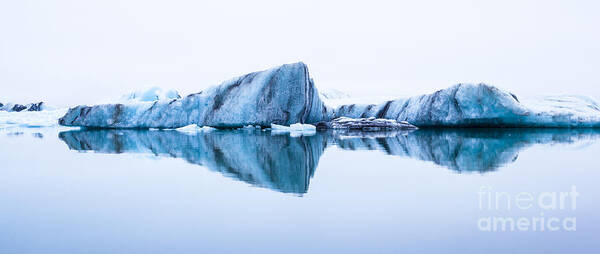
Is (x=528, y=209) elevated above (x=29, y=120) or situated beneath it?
elevated above

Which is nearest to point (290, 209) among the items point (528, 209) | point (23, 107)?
point (528, 209)

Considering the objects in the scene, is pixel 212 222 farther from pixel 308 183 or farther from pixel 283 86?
pixel 283 86

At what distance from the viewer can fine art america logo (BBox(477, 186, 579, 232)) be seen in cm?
142

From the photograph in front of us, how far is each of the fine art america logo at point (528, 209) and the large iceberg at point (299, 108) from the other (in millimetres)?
10474

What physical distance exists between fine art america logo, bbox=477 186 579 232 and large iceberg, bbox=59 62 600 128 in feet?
34.4

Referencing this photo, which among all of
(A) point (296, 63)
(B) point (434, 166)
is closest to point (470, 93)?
(A) point (296, 63)

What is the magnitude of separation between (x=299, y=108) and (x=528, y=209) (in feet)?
35.7

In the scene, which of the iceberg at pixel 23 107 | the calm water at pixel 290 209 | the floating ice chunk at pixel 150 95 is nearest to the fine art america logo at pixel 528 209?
the calm water at pixel 290 209

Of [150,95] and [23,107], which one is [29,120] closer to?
[150,95]

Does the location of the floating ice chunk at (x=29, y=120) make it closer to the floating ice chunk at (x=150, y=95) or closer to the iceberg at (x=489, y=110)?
the floating ice chunk at (x=150, y=95)

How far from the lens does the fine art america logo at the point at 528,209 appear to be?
1.42 m

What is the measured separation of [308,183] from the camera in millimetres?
2307

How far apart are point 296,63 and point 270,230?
1140 centimetres

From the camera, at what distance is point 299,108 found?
12445 millimetres
